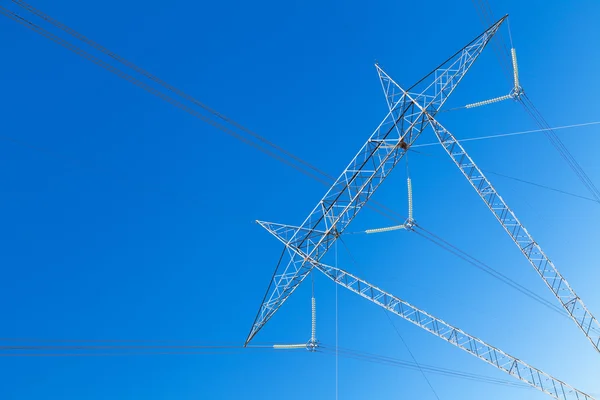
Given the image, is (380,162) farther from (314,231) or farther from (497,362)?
(497,362)

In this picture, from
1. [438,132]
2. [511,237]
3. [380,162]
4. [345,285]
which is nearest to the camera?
[380,162]

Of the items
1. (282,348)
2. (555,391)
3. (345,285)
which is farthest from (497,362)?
(282,348)

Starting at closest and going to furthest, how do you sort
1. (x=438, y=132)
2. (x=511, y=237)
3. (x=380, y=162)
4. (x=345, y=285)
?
1. (x=380, y=162)
2. (x=345, y=285)
3. (x=438, y=132)
4. (x=511, y=237)

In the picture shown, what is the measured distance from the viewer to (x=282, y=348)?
34.8 m

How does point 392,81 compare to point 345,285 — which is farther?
point 345,285

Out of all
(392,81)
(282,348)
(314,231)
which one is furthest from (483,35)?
(282,348)

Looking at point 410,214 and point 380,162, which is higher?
point 380,162

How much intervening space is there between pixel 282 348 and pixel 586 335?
87.1 ft

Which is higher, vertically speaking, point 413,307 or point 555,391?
point 413,307

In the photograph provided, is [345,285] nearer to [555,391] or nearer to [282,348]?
[282,348]

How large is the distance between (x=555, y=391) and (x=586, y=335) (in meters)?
5.68

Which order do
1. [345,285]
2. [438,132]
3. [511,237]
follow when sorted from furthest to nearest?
[511,237] < [438,132] < [345,285]

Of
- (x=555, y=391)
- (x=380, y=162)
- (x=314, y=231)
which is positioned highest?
(x=380, y=162)

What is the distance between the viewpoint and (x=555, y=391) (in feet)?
135
